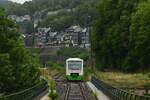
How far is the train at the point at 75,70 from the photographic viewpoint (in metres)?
73.1

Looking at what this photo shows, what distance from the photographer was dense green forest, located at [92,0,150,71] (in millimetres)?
69250

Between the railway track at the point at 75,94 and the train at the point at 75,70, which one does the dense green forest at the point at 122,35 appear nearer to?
the train at the point at 75,70

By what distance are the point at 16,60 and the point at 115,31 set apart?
145ft

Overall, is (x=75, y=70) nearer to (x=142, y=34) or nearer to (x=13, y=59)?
(x=142, y=34)

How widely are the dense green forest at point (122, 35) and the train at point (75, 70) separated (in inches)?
307

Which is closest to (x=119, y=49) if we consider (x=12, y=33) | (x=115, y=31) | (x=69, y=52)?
(x=115, y=31)

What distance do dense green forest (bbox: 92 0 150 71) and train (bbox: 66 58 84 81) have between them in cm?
779

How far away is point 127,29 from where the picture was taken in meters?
85.2

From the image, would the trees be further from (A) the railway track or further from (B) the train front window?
(A) the railway track

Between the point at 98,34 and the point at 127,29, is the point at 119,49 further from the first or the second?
the point at 98,34

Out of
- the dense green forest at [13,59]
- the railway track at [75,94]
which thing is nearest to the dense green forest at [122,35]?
the railway track at [75,94]

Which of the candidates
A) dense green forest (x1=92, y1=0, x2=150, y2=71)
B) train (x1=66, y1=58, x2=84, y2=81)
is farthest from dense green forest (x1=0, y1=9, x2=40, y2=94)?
→ train (x1=66, y1=58, x2=84, y2=81)

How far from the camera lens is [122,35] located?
84.9 metres

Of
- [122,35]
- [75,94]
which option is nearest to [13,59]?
[75,94]
